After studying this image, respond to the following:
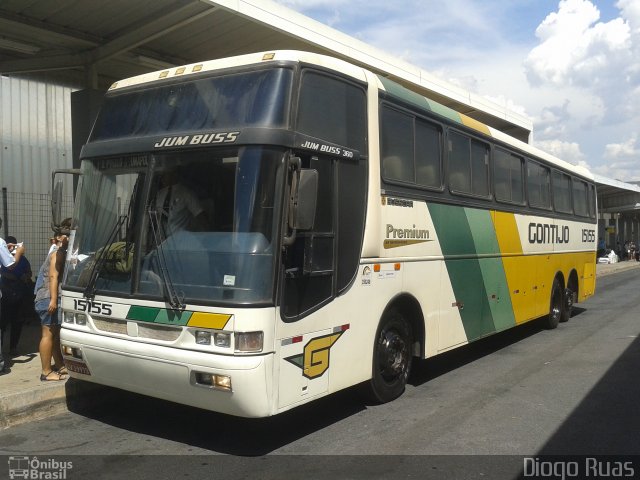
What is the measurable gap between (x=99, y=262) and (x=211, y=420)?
1867 millimetres

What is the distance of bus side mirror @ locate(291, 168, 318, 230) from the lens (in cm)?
454

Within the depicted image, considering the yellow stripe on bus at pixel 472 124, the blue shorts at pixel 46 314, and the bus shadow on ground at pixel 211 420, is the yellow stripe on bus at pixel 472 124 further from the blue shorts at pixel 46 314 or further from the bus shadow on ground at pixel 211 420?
the blue shorts at pixel 46 314

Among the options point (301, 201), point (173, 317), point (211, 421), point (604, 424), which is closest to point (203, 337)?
point (173, 317)

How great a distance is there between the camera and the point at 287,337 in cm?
464

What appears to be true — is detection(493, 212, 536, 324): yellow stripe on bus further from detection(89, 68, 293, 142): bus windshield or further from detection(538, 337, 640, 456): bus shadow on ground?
detection(89, 68, 293, 142): bus windshield

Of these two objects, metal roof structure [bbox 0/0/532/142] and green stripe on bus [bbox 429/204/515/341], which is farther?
metal roof structure [bbox 0/0/532/142]

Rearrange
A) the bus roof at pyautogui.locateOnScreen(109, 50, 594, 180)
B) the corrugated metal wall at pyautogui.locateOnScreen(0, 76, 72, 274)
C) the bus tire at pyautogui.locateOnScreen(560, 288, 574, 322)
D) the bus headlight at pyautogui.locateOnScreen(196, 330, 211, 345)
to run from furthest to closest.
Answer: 1. the bus tire at pyautogui.locateOnScreen(560, 288, 574, 322)
2. the corrugated metal wall at pyautogui.locateOnScreen(0, 76, 72, 274)
3. the bus roof at pyautogui.locateOnScreen(109, 50, 594, 180)
4. the bus headlight at pyautogui.locateOnScreen(196, 330, 211, 345)

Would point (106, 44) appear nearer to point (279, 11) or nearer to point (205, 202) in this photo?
point (279, 11)

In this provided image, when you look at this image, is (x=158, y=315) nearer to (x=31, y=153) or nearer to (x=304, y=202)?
(x=304, y=202)

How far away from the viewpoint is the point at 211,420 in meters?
5.75

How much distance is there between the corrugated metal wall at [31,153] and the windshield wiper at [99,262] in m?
6.67

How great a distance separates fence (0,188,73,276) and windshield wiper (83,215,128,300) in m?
6.55

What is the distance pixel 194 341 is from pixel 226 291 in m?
0.48

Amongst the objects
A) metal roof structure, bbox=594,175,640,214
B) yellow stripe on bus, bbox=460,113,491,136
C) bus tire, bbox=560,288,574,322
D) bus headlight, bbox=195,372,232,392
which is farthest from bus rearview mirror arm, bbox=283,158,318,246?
metal roof structure, bbox=594,175,640,214
